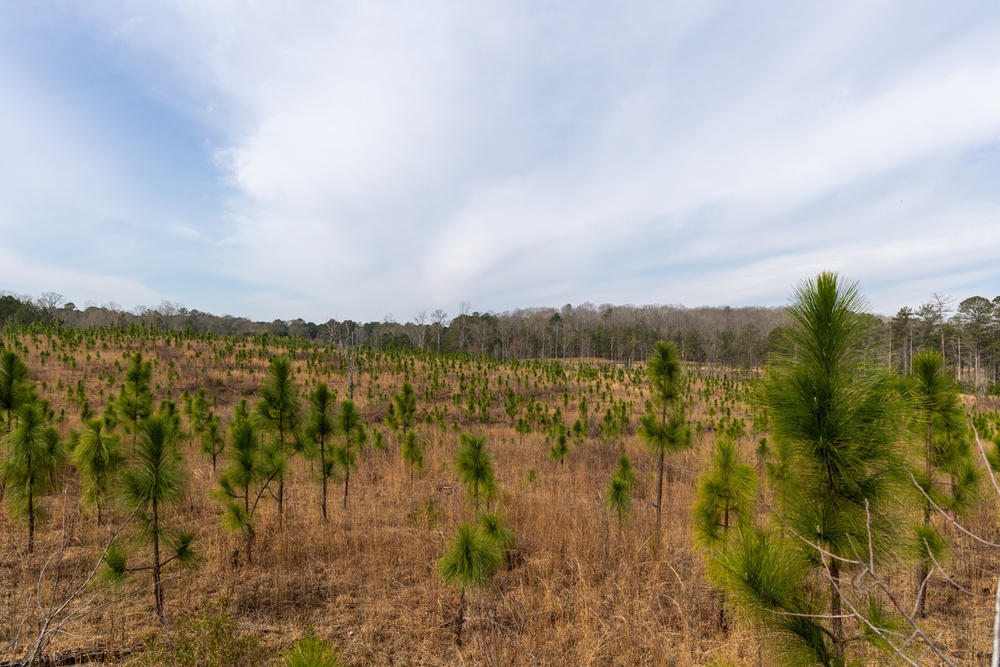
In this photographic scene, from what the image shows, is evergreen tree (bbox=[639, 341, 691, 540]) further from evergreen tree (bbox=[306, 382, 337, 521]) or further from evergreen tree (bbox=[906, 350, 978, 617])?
evergreen tree (bbox=[306, 382, 337, 521])

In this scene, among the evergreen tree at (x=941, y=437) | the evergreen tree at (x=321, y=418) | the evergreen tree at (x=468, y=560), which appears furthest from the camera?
the evergreen tree at (x=321, y=418)

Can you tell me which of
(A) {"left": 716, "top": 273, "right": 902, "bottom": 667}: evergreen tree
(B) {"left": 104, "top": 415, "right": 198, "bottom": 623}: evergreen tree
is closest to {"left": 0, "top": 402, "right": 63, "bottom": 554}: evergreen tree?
(B) {"left": 104, "top": 415, "right": 198, "bottom": 623}: evergreen tree

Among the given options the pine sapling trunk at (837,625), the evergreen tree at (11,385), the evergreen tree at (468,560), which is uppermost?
the evergreen tree at (11,385)

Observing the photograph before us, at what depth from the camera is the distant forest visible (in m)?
36.4

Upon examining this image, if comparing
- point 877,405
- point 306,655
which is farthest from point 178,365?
point 877,405

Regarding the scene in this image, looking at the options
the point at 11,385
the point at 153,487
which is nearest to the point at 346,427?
the point at 153,487

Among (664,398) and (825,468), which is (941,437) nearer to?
(664,398)

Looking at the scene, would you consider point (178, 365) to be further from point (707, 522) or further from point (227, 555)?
point (707, 522)

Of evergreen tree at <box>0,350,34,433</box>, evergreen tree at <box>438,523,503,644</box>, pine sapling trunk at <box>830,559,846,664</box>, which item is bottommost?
evergreen tree at <box>438,523,503,644</box>

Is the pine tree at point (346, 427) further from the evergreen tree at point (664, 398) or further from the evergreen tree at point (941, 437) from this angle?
the evergreen tree at point (941, 437)

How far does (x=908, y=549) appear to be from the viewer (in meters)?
1.83

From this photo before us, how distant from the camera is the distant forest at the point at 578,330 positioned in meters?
36.4

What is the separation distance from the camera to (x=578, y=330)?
75.5 metres

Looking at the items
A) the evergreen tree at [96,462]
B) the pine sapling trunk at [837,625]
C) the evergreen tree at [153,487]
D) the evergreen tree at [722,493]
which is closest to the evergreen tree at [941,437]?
the evergreen tree at [722,493]
